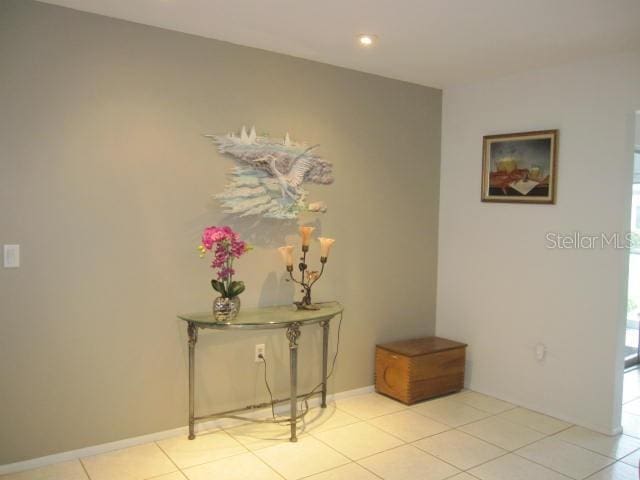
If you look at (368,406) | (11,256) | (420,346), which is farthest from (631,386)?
(11,256)

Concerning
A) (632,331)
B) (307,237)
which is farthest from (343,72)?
(632,331)

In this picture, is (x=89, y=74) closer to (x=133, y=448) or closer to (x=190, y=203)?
(x=190, y=203)

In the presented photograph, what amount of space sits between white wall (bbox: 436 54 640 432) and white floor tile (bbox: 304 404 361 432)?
119cm

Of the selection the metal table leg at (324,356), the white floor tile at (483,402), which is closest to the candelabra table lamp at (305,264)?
the metal table leg at (324,356)

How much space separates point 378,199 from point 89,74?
2.12 m

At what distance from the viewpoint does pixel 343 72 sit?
3.77 metres

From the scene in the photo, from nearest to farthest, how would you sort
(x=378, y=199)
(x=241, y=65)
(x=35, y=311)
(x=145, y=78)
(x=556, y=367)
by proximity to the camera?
(x=35, y=311) → (x=145, y=78) → (x=241, y=65) → (x=556, y=367) → (x=378, y=199)

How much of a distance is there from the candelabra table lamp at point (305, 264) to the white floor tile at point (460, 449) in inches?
42.6

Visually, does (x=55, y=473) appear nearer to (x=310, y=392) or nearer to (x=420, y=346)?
(x=310, y=392)

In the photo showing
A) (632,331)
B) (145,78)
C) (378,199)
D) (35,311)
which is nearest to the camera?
(35,311)

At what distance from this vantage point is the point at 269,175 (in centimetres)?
344

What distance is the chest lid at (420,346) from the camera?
3.85 meters

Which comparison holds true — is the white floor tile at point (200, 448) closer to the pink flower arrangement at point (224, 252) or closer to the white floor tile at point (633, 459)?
the pink flower arrangement at point (224, 252)

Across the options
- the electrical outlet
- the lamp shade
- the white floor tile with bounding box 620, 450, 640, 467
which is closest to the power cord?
the electrical outlet
